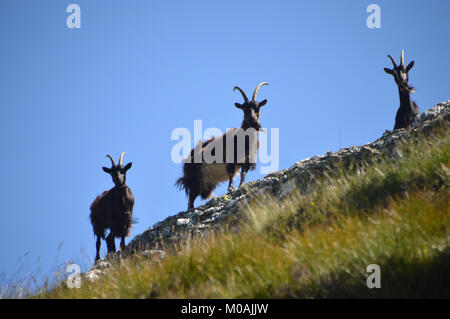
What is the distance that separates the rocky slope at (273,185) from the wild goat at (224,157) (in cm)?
235

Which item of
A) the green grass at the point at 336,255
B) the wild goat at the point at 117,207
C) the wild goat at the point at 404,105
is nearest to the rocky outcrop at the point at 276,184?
the wild goat at the point at 404,105

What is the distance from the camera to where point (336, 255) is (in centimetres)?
408

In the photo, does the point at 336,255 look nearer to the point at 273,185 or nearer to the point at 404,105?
the point at 273,185

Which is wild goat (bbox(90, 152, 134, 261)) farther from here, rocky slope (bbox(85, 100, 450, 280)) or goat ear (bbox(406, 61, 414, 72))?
goat ear (bbox(406, 61, 414, 72))

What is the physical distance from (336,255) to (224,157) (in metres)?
10.1

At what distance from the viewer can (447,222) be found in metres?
4.00

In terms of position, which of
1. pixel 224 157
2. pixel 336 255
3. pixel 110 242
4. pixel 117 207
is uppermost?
pixel 224 157

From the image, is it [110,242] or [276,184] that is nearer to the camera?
[276,184]

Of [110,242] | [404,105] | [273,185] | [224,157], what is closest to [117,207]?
[110,242]

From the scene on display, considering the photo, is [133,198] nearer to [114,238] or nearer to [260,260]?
[114,238]

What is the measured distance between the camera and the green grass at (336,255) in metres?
3.78

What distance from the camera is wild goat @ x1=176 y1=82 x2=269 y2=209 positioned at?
13.6 m

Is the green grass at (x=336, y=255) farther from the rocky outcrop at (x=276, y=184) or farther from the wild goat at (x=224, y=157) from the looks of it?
the wild goat at (x=224, y=157)

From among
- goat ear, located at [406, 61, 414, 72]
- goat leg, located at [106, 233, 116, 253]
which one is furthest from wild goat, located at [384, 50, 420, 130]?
goat leg, located at [106, 233, 116, 253]
